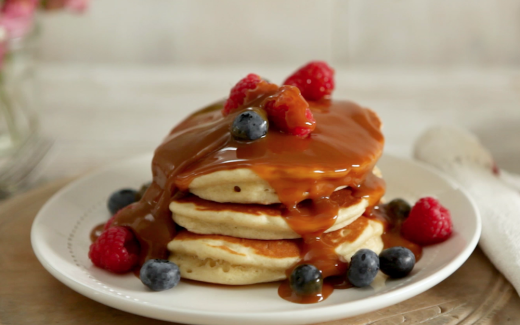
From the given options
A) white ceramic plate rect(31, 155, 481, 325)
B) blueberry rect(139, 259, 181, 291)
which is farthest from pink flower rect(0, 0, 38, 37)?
blueberry rect(139, 259, 181, 291)

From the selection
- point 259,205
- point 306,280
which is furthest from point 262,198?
point 306,280

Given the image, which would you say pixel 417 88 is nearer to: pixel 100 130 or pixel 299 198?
pixel 100 130

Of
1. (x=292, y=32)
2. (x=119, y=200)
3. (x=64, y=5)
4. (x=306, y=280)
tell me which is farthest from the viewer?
(x=292, y=32)

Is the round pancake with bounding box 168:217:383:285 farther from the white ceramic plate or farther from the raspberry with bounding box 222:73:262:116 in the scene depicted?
the raspberry with bounding box 222:73:262:116

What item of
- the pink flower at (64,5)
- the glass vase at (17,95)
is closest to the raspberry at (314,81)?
the pink flower at (64,5)

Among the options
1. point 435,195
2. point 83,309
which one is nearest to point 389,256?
point 435,195

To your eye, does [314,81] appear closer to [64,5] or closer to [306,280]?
[306,280]

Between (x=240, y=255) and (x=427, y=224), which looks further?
(x=427, y=224)

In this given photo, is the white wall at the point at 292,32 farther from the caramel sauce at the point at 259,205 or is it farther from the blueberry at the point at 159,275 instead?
the blueberry at the point at 159,275
